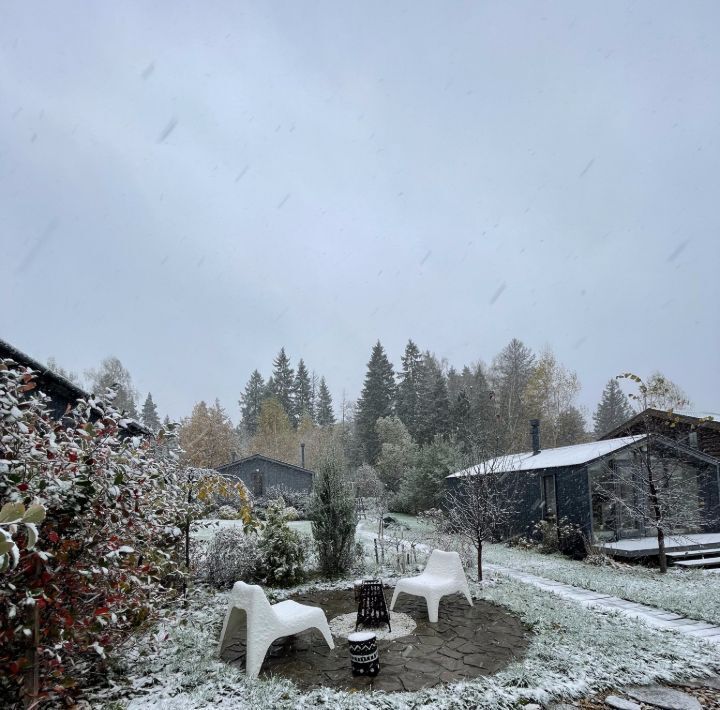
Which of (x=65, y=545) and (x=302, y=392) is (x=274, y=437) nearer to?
(x=302, y=392)

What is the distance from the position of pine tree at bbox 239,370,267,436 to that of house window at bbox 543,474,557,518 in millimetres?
35128

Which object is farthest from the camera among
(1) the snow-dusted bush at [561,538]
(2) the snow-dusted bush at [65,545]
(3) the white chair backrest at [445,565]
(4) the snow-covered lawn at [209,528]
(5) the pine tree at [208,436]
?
(5) the pine tree at [208,436]

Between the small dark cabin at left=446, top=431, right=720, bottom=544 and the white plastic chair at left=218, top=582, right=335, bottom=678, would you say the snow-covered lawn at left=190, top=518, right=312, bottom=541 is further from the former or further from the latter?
the small dark cabin at left=446, top=431, right=720, bottom=544

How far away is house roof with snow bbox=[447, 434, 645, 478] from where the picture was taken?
1171 cm

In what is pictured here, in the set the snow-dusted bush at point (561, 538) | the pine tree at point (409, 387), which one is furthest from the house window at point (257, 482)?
the snow-dusted bush at point (561, 538)

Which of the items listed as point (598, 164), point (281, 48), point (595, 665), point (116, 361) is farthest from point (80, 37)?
point (116, 361)

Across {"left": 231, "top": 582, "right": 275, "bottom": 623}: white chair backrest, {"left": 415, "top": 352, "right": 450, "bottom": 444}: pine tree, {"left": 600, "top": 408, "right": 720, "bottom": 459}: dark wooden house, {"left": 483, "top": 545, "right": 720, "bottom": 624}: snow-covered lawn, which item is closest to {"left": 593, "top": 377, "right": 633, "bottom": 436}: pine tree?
{"left": 415, "top": 352, "right": 450, "bottom": 444}: pine tree

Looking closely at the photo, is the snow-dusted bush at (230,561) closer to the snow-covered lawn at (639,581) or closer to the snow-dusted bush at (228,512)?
the snow-dusted bush at (228,512)

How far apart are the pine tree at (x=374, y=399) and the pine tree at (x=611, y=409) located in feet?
58.1

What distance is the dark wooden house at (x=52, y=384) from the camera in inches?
265

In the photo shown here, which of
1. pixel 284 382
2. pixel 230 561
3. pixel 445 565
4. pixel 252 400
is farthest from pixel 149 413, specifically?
pixel 445 565

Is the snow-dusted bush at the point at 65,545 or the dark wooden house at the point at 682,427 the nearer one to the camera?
the snow-dusted bush at the point at 65,545

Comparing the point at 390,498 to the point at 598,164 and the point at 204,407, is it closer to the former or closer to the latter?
the point at 204,407

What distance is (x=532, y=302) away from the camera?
2952cm
